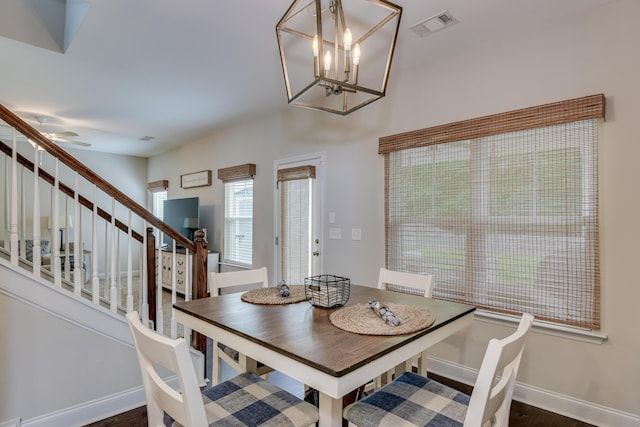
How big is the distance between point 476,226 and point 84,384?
9.34 ft

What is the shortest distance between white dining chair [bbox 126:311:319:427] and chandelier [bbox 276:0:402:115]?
1148 mm

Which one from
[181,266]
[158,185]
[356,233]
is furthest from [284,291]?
[158,185]

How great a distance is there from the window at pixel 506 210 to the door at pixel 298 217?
97 cm

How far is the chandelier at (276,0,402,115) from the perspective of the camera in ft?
5.07

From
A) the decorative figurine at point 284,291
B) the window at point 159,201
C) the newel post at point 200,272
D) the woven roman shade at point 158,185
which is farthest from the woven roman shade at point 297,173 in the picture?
the window at point 159,201

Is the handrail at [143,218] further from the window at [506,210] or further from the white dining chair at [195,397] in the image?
the window at [506,210]

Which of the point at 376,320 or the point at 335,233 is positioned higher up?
the point at 335,233

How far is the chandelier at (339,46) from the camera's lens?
5.07ft

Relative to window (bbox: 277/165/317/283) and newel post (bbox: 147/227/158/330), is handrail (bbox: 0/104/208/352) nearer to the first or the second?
newel post (bbox: 147/227/158/330)

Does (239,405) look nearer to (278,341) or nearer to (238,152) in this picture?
(278,341)

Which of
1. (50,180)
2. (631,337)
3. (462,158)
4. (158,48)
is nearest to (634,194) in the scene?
(631,337)

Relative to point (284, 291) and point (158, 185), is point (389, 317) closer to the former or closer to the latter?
point (284, 291)

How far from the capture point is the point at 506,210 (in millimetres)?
2514

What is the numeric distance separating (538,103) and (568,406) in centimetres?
203
